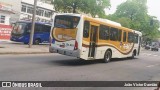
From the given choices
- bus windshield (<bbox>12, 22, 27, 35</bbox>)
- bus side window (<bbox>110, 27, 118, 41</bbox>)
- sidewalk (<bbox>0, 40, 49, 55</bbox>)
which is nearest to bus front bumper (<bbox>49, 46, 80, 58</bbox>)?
sidewalk (<bbox>0, 40, 49, 55</bbox>)

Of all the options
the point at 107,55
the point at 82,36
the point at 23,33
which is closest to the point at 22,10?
the point at 23,33

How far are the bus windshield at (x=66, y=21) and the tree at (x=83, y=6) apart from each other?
26.1 m

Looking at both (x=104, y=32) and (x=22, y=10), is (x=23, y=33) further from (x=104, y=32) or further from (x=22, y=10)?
(x=22, y=10)

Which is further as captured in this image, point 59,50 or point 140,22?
point 140,22

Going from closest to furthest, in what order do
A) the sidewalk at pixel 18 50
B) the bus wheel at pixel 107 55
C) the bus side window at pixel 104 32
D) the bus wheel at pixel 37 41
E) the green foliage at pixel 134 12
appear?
1. the bus side window at pixel 104 32
2. the sidewalk at pixel 18 50
3. the bus wheel at pixel 107 55
4. the bus wheel at pixel 37 41
5. the green foliage at pixel 134 12

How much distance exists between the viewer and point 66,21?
17344mm

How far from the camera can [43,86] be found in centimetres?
980

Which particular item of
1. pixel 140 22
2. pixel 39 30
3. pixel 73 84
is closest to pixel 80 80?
pixel 73 84

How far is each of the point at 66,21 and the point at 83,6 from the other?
27.0 metres

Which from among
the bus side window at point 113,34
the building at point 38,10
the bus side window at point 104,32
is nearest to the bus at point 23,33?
the bus side window at point 113,34

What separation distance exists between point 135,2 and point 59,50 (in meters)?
65.1

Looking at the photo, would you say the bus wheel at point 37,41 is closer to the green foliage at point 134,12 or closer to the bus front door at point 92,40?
the bus front door at point 92,40

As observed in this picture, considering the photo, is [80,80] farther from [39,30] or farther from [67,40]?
A: [39,30]

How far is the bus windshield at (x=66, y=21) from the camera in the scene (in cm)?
1689
